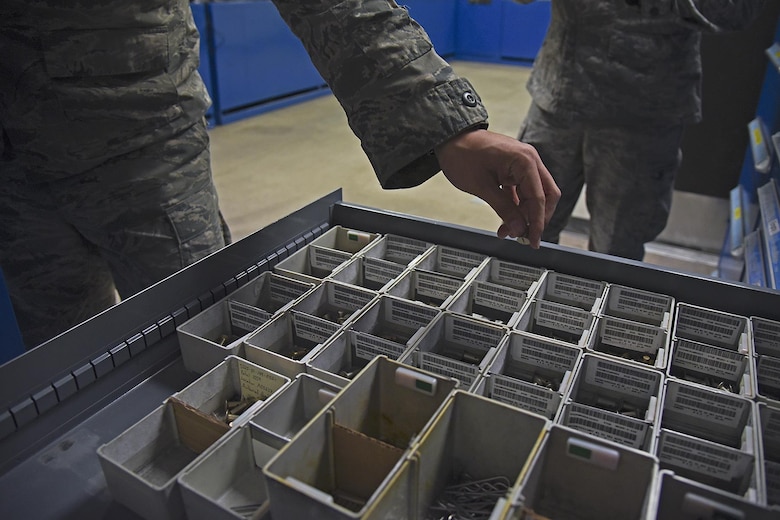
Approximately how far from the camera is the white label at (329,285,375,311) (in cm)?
104

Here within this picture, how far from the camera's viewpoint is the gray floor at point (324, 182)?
8.91 ft

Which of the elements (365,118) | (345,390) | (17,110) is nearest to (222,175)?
(17,110)

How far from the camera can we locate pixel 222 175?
3830 mm

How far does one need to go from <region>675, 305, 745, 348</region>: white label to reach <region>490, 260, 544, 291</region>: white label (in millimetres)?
250

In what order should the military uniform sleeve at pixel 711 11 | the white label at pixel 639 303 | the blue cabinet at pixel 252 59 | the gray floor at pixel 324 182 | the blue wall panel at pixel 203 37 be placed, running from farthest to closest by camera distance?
1. the blue cabinet at pixel 252 59
2. the blue wall panel at pixel 203 37
3. the gray floor at pixel 324 182
4. the military uniform sleeve at pixel 711 11
5. the white label at pixel 639 303

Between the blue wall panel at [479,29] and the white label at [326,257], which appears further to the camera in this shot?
the blue wall panel at [479,29]

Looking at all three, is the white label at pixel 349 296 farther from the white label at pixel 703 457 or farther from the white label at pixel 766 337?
the white label at pixel 766 337

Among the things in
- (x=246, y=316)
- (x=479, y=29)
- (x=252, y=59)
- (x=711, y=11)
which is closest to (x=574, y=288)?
(x=246, y=316)

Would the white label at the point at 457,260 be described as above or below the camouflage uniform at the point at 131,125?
below

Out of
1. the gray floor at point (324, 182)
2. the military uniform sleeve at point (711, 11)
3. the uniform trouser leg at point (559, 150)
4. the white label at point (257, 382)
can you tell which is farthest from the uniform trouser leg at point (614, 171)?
the white label at point (257, 382)

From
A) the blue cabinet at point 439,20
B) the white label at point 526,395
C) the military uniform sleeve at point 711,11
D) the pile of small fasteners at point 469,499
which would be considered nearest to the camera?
the pile of small fasteners at point 469,499

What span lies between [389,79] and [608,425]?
57 centimetres

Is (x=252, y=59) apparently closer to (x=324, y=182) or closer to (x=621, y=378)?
(x=324, y=182)

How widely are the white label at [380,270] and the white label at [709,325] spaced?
1.61 ft
